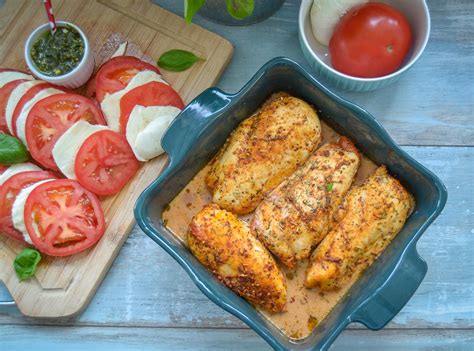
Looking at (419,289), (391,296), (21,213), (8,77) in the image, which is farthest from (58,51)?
(419,289)

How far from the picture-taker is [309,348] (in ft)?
5.69

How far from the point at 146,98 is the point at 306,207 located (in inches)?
24.8

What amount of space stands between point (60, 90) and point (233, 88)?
0.58 metres

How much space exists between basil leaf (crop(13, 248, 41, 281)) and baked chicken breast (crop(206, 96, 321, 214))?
1.97 ft

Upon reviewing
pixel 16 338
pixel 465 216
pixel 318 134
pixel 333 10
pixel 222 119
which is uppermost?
pixel 333 10

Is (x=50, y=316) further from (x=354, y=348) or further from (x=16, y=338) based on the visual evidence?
(x=354, y=348)

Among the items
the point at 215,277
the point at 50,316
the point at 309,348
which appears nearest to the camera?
the point at 309,348

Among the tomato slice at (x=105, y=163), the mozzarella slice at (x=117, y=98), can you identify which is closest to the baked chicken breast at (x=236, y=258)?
the tomato slice at (x=105, y=163)

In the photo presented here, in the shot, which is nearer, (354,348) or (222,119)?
(222,119)

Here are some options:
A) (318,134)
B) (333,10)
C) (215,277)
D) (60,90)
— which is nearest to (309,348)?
(215,277)

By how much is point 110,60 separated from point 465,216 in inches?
50.5

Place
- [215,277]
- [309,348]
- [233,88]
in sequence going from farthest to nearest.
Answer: [233,88] < [215,277] < [309,348]

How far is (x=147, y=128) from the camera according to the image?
1983 mm

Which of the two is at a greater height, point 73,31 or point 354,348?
point 73,31
